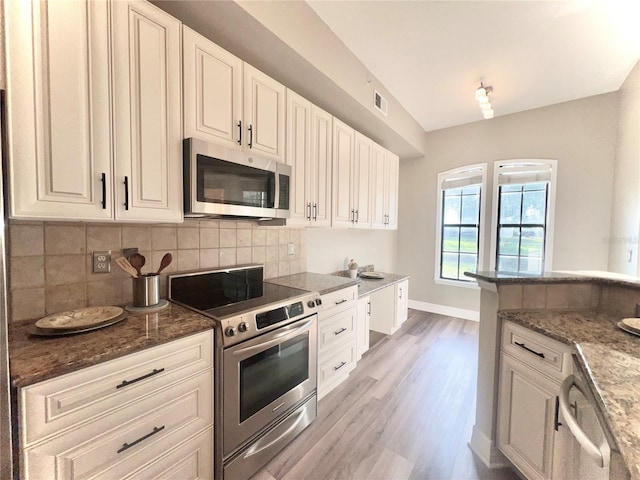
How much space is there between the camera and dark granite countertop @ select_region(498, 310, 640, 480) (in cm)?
60

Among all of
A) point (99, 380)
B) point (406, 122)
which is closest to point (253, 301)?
point (99, 380)

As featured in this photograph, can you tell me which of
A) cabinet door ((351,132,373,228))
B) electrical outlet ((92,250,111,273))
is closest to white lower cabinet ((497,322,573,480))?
cabinet door ((351,132,373,228))

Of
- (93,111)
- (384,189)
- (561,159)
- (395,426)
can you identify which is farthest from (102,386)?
(561,159)

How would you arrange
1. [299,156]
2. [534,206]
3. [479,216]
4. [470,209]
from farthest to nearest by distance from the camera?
[470,209]
[479,216]
[534,206]
[299,156]

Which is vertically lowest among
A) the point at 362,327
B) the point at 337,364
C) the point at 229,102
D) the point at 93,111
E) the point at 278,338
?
the point at 337,364

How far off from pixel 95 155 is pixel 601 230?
4916 millimetres

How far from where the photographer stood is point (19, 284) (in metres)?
1.20

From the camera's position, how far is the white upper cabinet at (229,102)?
4.76 feet

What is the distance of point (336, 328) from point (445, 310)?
2956 millimetres

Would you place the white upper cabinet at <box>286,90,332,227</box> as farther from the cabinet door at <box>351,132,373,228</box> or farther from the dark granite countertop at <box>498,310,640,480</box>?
the dark granite countertop at <box>498,310,640,480</box>

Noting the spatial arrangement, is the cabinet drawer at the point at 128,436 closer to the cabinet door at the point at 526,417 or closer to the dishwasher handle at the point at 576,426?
the dishwasher handle at the point at 576,426

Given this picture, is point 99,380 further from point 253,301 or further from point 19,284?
point 253,301

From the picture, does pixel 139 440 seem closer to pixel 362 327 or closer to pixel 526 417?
pixel 526 417

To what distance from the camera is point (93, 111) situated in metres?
1.12
